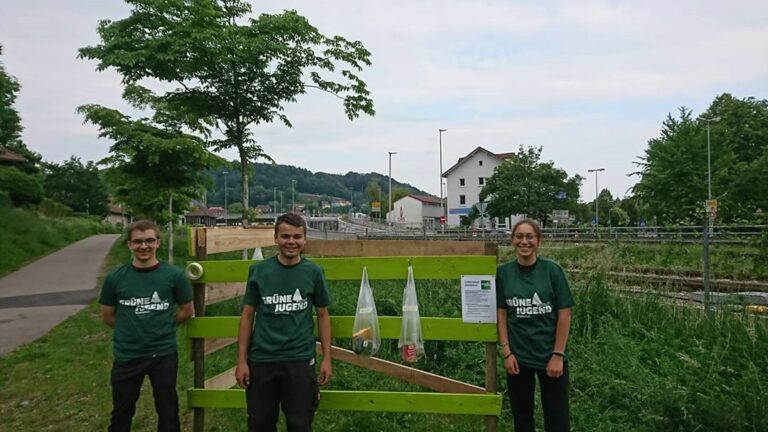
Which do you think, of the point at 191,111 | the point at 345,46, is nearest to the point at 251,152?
the point at 191,111

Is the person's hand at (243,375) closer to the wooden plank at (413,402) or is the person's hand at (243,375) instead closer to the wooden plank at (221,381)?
the wooden plank at (413,402)

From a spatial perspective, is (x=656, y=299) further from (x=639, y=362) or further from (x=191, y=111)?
(x=191, y=111)

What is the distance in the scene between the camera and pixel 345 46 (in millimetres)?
9203

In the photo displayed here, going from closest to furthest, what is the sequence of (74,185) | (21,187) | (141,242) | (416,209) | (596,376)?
(141,242), (596,376), (21,187), (74,185), (416,209)

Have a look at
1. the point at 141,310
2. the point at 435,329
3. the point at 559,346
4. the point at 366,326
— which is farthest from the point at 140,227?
the point at 559,346

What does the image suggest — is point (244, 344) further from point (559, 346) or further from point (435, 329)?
point (559, 346)

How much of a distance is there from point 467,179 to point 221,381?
65.5 meters

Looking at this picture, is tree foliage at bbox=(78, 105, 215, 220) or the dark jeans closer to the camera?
the dark jeans

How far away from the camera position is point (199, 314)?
12.2 ft

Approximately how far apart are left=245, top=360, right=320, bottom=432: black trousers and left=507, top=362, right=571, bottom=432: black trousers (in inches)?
49.2

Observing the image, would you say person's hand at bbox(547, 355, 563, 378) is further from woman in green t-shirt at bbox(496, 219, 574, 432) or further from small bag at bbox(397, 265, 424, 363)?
small bag at bbox(397, 265, 424, 363)

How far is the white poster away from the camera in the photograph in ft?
10.8

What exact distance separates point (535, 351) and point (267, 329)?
62.2 inches

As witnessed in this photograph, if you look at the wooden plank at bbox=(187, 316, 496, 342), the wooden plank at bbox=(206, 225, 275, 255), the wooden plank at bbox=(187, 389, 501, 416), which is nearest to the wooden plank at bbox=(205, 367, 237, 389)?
the wooden plank at bbox=(187, 316, 496, 342)
